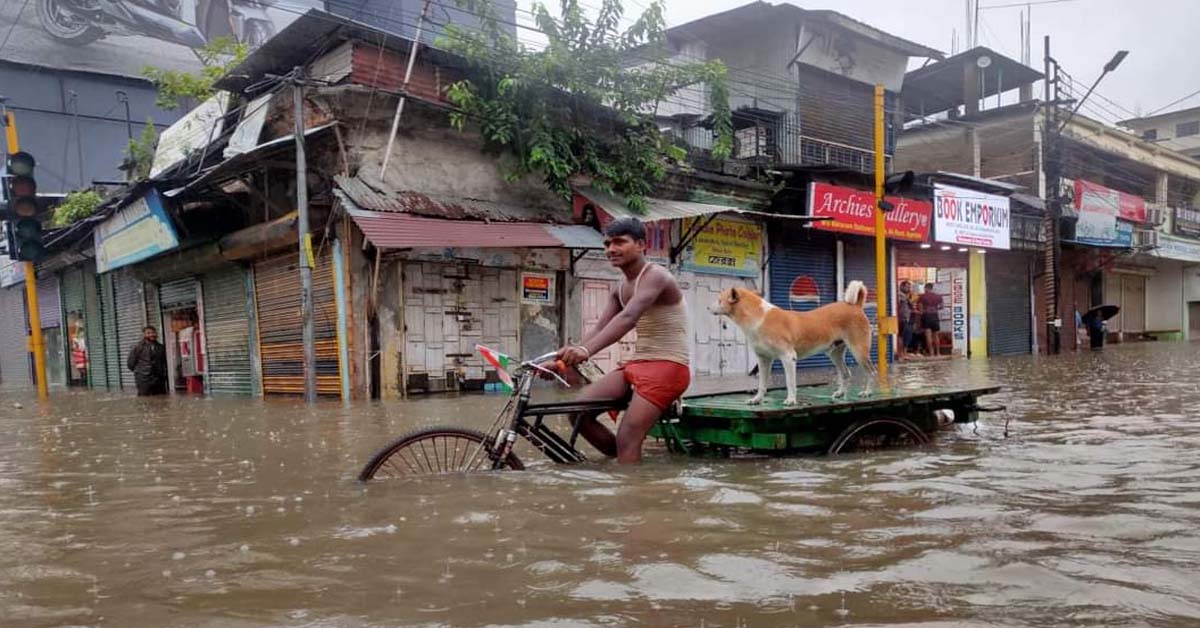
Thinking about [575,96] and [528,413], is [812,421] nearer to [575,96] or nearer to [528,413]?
[528,413]

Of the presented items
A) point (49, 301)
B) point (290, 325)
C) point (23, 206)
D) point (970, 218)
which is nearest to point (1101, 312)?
point (970, 218)

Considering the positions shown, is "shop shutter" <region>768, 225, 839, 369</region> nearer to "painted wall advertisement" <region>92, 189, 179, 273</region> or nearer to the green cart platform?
the green cart platform

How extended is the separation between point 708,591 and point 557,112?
1251cm

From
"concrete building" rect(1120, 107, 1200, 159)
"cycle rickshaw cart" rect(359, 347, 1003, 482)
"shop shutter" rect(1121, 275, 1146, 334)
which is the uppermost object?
"concrete building" rect(1120, 107, 1200, 159)

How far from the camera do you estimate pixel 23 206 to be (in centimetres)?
1223

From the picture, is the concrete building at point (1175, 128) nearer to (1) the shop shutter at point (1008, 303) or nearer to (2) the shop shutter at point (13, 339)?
(1) the shop shutter at point (1008, 303)

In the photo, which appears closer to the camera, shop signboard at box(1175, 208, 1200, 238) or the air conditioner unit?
the air conditioner unit

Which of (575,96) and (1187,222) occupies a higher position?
(575,96)

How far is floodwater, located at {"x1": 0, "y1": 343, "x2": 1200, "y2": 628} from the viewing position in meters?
2.61

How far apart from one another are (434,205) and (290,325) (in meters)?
3.69

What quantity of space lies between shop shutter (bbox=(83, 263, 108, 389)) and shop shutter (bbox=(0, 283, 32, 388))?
547 cm

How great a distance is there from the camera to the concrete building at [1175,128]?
50.5 m

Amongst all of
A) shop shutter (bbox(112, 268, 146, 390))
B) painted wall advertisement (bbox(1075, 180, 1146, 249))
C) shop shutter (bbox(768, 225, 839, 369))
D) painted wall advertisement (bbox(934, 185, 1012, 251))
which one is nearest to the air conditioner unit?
painted wall advertisement (bbox(1075, 180, 1146, 249))

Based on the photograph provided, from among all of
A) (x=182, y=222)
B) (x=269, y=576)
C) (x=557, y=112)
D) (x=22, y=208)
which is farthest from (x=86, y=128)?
(x=269, y=576)
